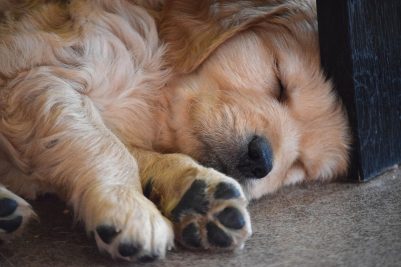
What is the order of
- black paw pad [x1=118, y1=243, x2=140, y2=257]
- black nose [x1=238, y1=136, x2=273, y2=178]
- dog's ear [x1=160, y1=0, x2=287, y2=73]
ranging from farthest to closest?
dog's ear [x1=160, y1=0, x2=287, y2=73] < black nose [x1=238, y1=136, x2=273, y2=178] < black paw pad [x1=118, y1=243, x2=140, y2=257]

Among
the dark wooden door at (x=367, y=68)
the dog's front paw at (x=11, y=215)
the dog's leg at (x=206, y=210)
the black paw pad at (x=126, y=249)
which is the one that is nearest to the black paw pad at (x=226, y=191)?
the dog's leg at (x=206, y=210)

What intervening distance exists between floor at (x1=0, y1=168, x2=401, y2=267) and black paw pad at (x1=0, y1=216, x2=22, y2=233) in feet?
0.18

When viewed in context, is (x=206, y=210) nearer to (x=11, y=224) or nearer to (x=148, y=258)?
(x=148, y=258)

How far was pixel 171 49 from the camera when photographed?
2.09 metres

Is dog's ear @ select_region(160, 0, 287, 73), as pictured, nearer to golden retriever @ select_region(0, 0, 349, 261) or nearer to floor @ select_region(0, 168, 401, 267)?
golden retriever @ select_region(0, 0, 349, 261)

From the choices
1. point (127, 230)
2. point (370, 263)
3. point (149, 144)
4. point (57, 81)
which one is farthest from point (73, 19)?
point (370, 263)

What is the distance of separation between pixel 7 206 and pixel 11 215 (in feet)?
0.08

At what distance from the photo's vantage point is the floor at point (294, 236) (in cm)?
148

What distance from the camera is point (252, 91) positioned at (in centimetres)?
197

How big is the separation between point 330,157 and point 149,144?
622 millimetres

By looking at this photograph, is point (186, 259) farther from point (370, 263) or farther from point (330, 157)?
point (330, 157)

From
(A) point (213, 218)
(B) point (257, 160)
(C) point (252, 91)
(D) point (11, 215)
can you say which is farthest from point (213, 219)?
(C) point (252, 91)

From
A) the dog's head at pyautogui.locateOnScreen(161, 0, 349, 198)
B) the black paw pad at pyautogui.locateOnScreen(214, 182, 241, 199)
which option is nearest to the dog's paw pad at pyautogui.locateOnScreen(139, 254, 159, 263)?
the black paw pad at pyautogui.locateOnScreen(214, 182, 241, 199)

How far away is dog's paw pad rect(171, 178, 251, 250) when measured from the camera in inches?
58.9
